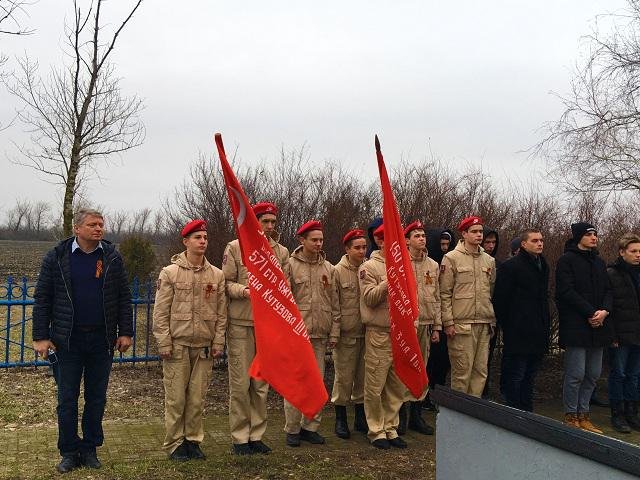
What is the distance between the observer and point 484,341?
620 centimetres

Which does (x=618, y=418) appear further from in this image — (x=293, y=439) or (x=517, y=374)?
(x=293, y=439)

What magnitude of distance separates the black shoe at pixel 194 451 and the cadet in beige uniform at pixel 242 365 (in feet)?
0.97

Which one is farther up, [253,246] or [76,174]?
[76,174]

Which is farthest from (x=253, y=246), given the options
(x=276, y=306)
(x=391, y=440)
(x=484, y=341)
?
(x=484, y=341)

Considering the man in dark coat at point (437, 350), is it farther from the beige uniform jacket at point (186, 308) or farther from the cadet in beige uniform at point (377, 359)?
the beige uniform jacket at point (186, 308)

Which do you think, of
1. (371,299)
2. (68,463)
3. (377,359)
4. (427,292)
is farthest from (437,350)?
(68,463)

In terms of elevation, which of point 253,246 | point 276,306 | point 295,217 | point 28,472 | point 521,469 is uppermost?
point 295,217

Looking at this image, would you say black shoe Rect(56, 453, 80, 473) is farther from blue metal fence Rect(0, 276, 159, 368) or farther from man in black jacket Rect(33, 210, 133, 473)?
blue metal fence Rect(0, 276, 159, 368)

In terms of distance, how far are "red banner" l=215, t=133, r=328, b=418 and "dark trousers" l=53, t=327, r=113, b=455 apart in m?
1.22

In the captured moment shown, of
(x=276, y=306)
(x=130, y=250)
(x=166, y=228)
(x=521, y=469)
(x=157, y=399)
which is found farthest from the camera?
(x=130, y=250)

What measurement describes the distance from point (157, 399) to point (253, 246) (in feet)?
10.5

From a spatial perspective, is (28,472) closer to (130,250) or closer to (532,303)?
(532,303)

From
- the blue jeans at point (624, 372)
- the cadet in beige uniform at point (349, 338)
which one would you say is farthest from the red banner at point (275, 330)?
the blue jeans at point (624, 372)

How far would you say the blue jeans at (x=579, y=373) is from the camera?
6.30 metres
